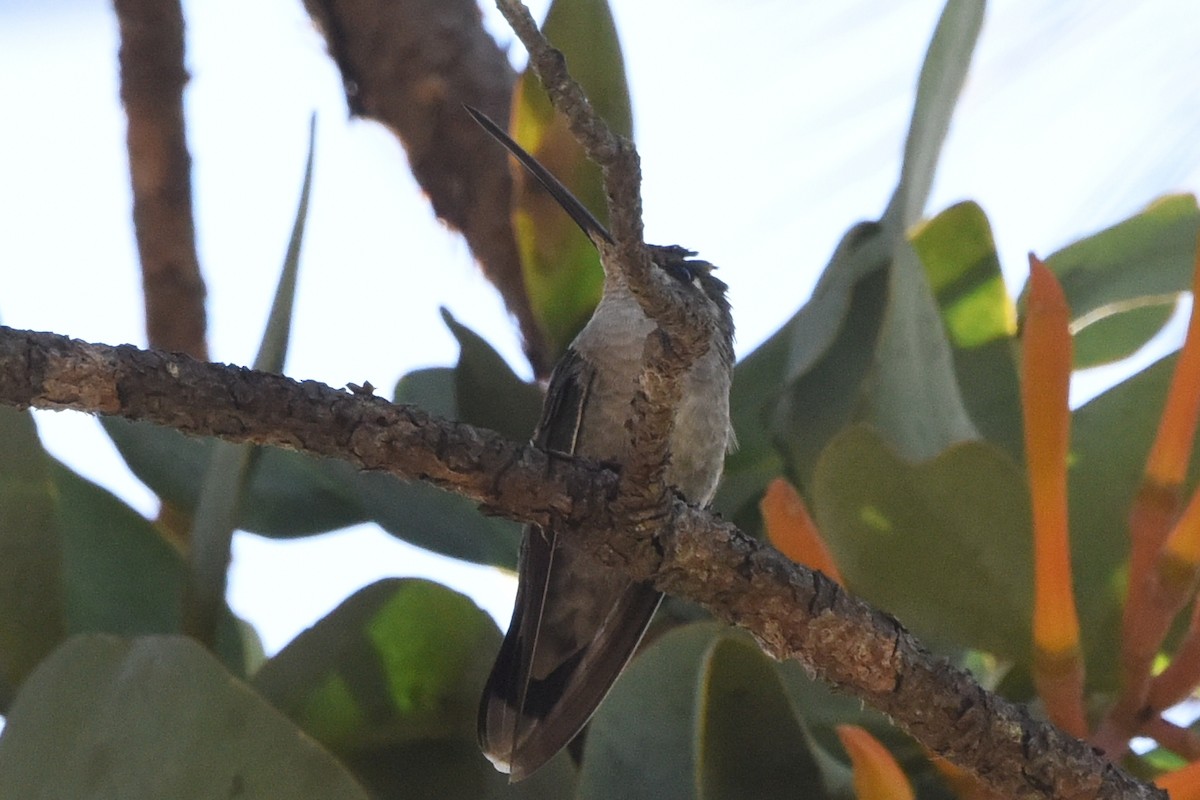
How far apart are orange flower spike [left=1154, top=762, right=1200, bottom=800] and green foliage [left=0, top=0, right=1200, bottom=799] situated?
173 mm

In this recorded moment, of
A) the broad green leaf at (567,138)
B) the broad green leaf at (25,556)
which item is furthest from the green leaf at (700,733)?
the broad green leaf at (567,138)

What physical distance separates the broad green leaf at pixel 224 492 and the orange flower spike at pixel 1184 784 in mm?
727

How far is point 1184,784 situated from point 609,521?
451 mm

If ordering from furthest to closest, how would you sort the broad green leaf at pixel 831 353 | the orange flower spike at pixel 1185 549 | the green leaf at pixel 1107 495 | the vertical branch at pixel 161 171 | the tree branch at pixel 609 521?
the vertical branch at pixel 161 171, the broad green leaf at pixel 831 353, the green leaf at pixel 1107 495, the orange flower spike at pixel 1185 549, the tree branch at pixel 609 521

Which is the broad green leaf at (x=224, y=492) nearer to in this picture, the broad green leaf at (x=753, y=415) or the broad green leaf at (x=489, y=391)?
the broad green leaf at (x=489, y=391)

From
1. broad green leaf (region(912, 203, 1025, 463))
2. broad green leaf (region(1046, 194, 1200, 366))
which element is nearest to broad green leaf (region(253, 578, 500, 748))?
broad green leaf (region(912, 203, 1025, 463))

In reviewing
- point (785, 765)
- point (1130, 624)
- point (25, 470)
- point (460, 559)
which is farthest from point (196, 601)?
point (1130, 624)

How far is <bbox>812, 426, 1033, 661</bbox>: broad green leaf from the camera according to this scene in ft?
3.34

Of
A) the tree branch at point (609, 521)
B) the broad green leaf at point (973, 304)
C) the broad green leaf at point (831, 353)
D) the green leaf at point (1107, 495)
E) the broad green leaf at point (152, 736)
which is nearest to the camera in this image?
the tree branch at point (609, 521)

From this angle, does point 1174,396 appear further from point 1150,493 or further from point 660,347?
→ point 660,347

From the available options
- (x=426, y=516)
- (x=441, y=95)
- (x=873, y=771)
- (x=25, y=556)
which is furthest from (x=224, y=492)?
(x=441, y=95)

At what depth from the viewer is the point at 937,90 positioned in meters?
1.25

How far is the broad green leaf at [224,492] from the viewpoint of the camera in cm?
104

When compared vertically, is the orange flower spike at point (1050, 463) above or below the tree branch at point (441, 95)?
below
